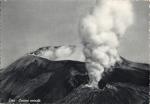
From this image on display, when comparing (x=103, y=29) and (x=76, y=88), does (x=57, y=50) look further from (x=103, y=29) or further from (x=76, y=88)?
(x=103, y=29)

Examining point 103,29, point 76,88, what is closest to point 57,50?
point 76,88

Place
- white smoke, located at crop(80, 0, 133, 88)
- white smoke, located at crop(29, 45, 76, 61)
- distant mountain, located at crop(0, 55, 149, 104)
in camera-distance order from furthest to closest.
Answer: white smoke, located at crop(29, 45, 76, 61) → distant mountain, located at crop(0, 55, 149, 104) → white smoke, located at crop(80, 0, 133, 88)

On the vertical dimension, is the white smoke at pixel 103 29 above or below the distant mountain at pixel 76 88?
above

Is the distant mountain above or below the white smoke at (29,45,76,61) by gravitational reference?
below

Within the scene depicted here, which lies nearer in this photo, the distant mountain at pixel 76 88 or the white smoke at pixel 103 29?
the white smoke at pixel 103 29

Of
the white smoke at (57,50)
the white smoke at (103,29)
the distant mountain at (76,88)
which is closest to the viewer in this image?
the white smoke at (103,29)

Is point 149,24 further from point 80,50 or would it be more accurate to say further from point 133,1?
point 80,50

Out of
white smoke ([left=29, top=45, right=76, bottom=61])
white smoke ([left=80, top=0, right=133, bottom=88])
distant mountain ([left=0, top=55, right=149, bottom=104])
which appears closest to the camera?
white smoke ([left=80, top=0, right=133, bottom=88])

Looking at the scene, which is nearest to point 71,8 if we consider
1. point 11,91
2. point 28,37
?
point 28,37
